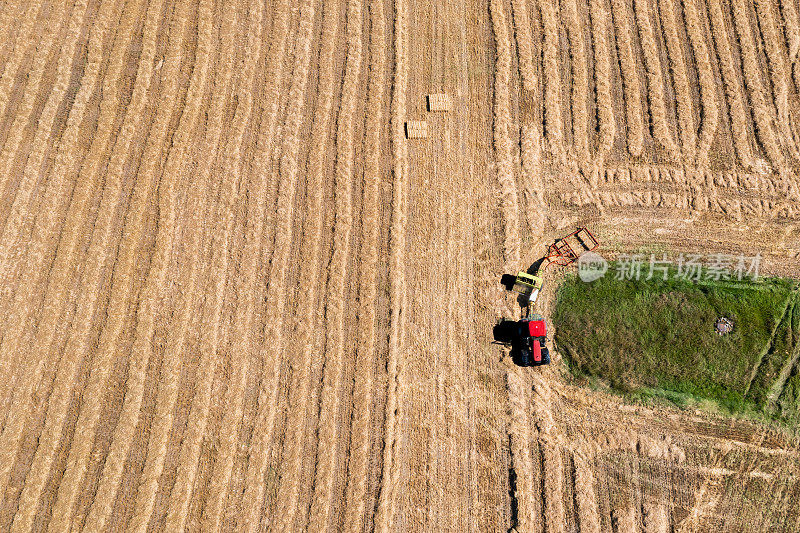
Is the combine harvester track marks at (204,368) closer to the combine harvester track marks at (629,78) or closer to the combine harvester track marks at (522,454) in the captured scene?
the combine harvester track marks at (522,454)

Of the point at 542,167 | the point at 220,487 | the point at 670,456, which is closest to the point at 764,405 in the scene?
the point at 670,456

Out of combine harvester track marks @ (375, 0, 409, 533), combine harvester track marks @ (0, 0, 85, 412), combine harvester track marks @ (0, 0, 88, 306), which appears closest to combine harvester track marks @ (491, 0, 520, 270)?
combine harvester track marks @ (375, 0, 409, 533)

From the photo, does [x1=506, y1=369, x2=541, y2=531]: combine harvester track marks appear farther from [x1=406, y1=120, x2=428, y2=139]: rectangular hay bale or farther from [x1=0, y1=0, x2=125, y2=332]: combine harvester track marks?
[x1=0, y1=0, x2=125, y2=332]: combine harvester track marks

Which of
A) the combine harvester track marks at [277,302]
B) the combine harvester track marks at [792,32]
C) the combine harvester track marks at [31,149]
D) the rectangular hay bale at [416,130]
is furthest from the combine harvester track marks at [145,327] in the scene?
the combine harvester track marks at [792,32]

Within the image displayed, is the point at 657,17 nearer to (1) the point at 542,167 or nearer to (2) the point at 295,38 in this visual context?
(1) the point at 542,167

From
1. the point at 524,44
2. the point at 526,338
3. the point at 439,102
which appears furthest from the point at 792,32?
the point at 526,338

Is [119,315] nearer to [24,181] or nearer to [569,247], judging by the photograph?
[24,181]
